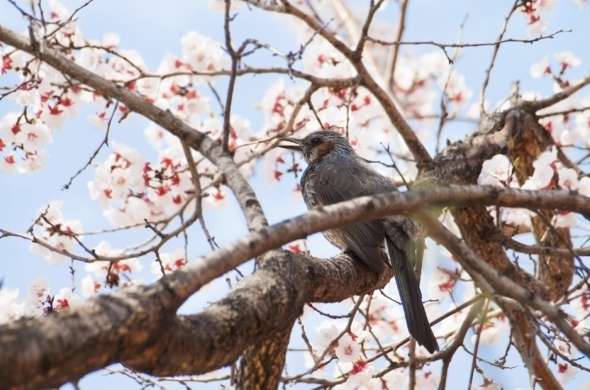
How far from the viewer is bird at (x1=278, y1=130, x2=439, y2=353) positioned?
4.00 meters

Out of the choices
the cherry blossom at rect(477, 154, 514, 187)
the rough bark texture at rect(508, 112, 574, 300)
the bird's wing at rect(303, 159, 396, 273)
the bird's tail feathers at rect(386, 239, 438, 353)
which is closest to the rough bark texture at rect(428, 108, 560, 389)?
the rough bark texture at rect(508, 112, 574, 300)

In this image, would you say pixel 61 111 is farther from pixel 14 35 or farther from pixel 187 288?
pixel 187 288

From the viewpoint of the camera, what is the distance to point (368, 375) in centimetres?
440

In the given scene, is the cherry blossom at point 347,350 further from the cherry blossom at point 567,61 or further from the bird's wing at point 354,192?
the cherry blossom at point 567,61

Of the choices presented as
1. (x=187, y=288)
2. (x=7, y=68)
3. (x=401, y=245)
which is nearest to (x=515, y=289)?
(x=187, y=288)

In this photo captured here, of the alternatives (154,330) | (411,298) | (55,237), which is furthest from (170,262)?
(154,330)

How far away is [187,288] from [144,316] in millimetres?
158

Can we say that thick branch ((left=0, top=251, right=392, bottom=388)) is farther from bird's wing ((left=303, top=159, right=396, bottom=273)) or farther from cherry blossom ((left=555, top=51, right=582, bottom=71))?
cherry blossom ((left=555, top=51, right=582, bottom=71))

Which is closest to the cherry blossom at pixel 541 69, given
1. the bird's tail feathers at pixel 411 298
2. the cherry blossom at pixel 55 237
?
the bird's tail feathers at pixel 411 298

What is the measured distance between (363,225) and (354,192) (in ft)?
1.51

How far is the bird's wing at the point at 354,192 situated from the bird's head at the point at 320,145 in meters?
0.35

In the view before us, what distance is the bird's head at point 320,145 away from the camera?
5.57 m

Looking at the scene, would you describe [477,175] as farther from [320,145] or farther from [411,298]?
[411,298]

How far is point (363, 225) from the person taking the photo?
14.3 ft
